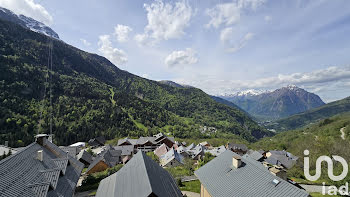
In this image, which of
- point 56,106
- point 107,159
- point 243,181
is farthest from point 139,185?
point 56,106

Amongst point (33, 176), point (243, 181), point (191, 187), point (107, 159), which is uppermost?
point (243, 181)

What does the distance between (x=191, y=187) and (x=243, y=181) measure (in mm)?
15117

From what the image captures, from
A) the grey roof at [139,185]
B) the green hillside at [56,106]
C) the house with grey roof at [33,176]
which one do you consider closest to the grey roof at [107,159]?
the house with grey roof at [33,176]

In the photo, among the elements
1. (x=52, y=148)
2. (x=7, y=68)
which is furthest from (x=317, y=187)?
(x=7, y=68)

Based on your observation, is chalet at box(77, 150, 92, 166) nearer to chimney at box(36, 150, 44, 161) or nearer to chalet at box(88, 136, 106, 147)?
chimney at box(36, 150, 44, 161)

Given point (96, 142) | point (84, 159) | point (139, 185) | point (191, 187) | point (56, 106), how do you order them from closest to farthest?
point (139, 185) → point (191, 187) → point (84, 159) → point (96, 142) → point (56, 106)

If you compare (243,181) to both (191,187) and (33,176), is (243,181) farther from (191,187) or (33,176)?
(33,176)

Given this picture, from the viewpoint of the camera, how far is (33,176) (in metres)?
15.8

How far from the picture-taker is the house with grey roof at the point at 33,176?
43.4 ft

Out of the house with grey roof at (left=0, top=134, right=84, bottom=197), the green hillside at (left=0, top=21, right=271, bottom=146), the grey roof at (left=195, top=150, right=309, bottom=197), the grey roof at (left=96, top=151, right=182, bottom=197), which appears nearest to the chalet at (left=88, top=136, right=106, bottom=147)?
the green hillside at (left=0, top=21, right=271, bottom=146)

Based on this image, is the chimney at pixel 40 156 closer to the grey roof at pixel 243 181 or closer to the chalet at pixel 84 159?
the grey roof at pixel 243 181

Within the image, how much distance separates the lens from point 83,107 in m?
126

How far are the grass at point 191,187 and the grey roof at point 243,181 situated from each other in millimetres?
7510

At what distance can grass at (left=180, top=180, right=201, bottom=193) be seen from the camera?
28194 mm
